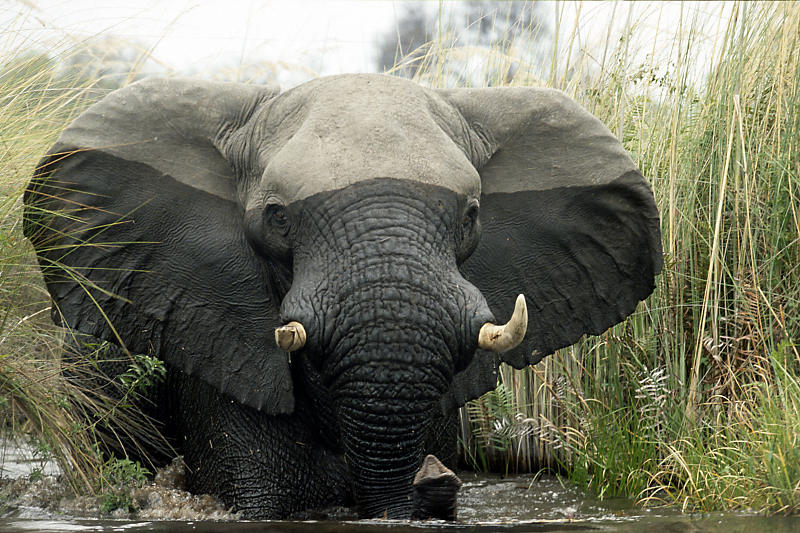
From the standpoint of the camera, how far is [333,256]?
14.5ft

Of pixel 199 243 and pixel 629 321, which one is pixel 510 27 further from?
pixel 199 243

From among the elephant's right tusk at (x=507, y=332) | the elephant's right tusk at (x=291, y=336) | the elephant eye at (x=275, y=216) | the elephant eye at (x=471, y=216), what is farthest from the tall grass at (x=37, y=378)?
the elephant's right tusk at (x=507, y=332)

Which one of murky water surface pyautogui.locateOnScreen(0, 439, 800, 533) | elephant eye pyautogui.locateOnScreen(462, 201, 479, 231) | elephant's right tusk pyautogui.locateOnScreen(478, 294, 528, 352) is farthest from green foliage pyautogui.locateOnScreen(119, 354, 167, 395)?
elephant's right tusk pyautogui.locateOnScreen(478, 294, 528, 352)

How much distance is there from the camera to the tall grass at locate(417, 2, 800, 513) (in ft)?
18.8

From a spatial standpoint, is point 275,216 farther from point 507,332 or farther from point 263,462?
point 263,462

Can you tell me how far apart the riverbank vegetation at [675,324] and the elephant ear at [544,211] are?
1.61 ft

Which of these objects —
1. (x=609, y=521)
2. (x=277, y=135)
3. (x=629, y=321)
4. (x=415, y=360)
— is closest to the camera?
(x=415, y=360)

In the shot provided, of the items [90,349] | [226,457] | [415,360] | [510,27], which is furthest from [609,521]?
[510,27]

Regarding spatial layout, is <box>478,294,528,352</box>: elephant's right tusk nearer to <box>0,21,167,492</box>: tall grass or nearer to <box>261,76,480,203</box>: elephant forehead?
<box>261,76,480,203</box>: elephant forehead

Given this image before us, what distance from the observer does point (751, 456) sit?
4.68 metres

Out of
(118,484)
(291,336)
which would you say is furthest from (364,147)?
(118,484)

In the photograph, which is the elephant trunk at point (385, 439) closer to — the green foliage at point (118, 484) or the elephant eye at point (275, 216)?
the elephant eye at point (275, 216)

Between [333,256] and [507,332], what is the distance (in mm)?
737

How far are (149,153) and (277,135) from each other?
25.0 inches
